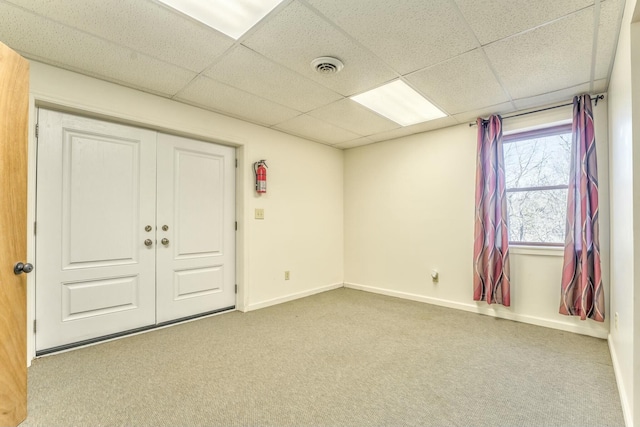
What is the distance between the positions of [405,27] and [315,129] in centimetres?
215

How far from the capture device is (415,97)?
3.04 meters

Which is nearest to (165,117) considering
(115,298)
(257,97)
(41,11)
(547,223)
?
(257,97)

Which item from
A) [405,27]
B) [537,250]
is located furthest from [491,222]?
[405,27]

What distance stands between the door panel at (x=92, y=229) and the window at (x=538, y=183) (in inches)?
152

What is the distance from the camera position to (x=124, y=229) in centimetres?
283

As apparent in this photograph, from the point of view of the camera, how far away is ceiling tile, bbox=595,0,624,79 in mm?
1716

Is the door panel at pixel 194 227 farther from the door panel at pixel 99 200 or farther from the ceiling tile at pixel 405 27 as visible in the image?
the ceiling tile at pixel 405 27

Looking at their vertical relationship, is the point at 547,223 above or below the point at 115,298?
above

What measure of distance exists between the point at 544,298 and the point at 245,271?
128 inches

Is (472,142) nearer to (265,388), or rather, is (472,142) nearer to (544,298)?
(544,298)

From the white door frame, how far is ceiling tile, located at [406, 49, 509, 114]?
2.12 m

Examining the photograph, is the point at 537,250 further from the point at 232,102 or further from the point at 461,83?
the point at 232,102

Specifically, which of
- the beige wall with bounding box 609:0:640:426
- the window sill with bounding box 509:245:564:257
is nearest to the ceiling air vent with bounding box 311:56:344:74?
the beige wall with bounding box 609:0:640:426

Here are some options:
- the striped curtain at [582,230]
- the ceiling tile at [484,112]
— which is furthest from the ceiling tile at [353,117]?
the striped curtain at [582,230]
